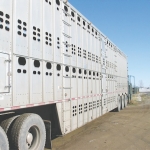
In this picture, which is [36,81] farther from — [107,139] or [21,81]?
[107,139]

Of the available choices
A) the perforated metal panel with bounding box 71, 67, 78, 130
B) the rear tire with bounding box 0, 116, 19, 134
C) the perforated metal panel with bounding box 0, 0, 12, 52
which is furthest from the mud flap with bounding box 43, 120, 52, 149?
the perforated metal panel with bounding box 0, 0, 12, 52

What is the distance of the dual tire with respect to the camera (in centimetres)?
411

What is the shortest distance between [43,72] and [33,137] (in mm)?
1550

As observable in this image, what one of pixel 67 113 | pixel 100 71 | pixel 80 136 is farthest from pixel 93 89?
pixel 67 113

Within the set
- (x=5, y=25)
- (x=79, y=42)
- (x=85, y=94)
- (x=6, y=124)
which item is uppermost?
(x=79, y=42)

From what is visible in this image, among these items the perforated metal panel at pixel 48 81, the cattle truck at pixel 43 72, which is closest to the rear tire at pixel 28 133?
the cattle truck at pixel 43 72

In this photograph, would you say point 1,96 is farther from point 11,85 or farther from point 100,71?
point 100,71

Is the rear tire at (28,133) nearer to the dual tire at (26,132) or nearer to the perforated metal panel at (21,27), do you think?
the dual tire at (26,132)

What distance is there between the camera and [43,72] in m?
4.94

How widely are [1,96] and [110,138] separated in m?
4.50

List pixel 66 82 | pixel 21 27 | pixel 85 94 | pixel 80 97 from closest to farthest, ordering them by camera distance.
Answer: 1. pixel 21 27
2. pixel 66 82
3. pixel 80 97
4. pixel 85 94

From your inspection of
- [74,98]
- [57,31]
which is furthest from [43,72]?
[74,98]

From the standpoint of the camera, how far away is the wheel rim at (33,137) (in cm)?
457

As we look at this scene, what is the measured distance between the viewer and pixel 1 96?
3682 mm
